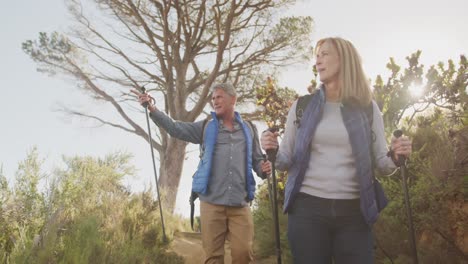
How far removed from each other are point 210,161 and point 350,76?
6.26 feet

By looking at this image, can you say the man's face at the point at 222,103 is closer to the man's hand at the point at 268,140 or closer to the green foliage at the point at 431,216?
the man's hand at the point at 268,140

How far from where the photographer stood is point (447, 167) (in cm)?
446

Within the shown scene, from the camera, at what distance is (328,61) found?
7.76 feet

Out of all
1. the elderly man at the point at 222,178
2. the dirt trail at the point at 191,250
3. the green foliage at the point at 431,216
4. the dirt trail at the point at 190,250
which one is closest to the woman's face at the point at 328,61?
the elderly man at the point at 222,178

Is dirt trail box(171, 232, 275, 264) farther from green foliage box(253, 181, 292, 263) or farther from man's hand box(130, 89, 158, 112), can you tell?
man's hand box(130, 89, 158, 112)

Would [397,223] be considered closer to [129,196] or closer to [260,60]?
[129,196]

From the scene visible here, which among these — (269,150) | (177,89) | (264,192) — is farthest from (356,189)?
(177,89)

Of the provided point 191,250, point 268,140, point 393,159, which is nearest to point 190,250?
point 191,250

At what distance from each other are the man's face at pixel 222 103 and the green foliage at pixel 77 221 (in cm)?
177

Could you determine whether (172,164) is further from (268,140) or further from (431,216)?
(268,140)

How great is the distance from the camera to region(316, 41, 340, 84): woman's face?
236 cm

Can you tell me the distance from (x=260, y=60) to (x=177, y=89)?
320 centimetres

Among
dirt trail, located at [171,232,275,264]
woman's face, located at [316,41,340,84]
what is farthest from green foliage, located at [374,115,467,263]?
woman's face, located at [316,41,340,84]

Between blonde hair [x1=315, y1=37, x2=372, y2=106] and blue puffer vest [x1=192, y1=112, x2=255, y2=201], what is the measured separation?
1.86 meters
